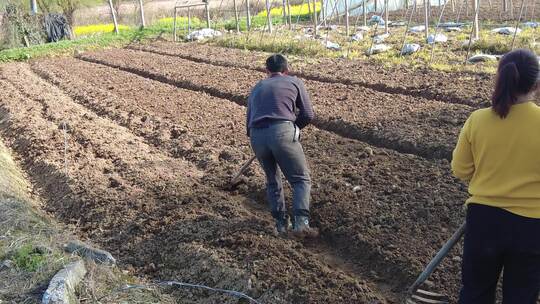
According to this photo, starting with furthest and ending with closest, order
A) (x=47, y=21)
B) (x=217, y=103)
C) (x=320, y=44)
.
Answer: (x=47, y=21) → (x=320, y=44) → (x=217, y=103)

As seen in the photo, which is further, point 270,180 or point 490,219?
point 270,180

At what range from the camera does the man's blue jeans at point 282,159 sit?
4.96 meters

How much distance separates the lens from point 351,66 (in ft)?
43.7

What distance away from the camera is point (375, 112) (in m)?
8.94

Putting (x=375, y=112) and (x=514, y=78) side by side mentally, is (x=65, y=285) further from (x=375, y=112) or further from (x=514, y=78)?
(x=375, y=112)

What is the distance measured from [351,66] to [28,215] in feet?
29.7

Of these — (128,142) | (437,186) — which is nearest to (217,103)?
(128,142)

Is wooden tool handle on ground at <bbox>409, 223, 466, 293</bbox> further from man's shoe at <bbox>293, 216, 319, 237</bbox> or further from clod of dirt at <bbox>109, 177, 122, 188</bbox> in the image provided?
clod of dirt at <bbox>109, 177, 122, 188</bbox>

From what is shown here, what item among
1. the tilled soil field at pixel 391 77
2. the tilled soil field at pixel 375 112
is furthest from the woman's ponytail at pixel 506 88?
the tilled soil field at pixel 391 77

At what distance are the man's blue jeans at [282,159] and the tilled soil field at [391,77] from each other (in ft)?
16.1

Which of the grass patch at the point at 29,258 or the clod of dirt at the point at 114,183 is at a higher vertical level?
the grass patch at the point at 29,258

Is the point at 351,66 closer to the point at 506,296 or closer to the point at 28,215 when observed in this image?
the point at 28,215

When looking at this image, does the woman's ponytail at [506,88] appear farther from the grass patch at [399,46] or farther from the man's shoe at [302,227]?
the grass patch at [399,46]

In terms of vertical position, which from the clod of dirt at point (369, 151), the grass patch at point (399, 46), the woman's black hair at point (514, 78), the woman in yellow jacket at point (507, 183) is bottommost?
the clod of dirt at point (369, 151)
